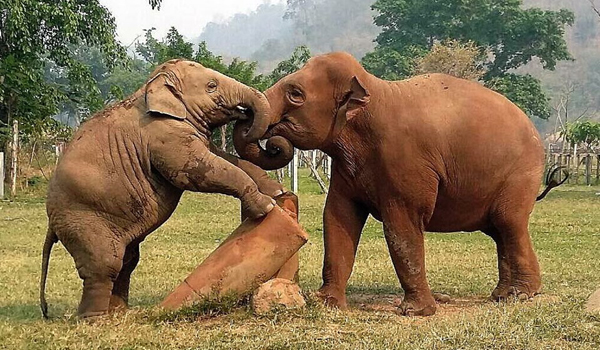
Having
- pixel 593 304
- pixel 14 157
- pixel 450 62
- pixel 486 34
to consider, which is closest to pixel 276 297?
pixel 593 304

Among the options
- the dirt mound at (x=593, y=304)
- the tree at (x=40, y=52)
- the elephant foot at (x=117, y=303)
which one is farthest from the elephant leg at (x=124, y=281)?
the tree at (x=40, y=52)

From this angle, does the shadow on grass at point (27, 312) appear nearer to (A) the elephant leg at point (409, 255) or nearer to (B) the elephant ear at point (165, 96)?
(B) the elephant ear at point (165, 96)

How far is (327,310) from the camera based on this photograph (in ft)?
21.7

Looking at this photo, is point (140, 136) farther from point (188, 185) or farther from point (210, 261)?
point (210, 261)

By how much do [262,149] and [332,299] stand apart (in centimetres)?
144

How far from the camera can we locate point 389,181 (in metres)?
6.92

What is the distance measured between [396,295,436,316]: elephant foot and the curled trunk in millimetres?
1538

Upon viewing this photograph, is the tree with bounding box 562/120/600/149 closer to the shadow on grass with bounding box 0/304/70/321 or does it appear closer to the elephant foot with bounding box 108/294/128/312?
the shadow on grass with bounding box 0/304/70/321

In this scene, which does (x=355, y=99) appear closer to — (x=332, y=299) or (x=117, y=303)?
(x=332, y=299)

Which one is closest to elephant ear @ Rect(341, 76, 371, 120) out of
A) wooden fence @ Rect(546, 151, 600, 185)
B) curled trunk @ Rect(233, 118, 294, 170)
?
curled trunk @ Rect(233, 118, 294, 170)

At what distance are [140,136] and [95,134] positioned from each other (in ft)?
1.19

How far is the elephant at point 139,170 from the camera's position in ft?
20.7

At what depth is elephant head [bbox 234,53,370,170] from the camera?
273 inches

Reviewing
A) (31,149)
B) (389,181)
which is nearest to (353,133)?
(389,181)
